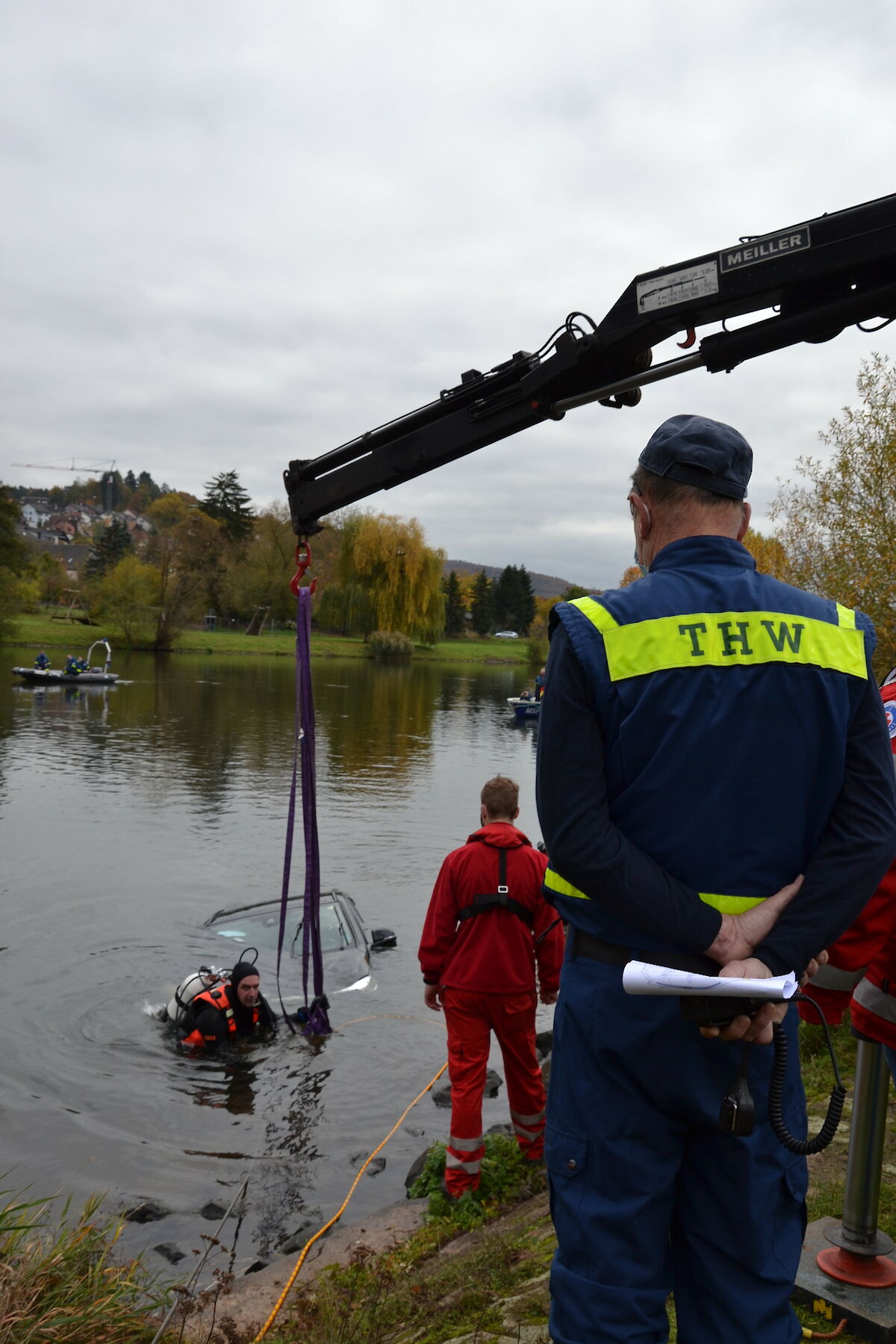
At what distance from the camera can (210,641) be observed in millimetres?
80188

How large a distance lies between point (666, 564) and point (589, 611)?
0.90 ft

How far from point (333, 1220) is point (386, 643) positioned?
75268mm

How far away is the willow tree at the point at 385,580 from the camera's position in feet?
255

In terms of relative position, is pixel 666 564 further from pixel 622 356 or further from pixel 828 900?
pixel 622 356

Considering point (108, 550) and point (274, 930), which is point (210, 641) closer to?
point (108, 550)

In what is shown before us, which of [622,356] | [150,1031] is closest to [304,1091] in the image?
[150,1031]

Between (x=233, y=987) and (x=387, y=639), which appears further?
(x=387, y=639)

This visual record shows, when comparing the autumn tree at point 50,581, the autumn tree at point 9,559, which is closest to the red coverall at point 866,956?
the autumn tree at point 9,559

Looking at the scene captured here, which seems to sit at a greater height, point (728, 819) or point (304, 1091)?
point (728, 819)

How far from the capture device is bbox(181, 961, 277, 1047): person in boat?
9703 mm

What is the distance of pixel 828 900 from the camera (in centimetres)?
225

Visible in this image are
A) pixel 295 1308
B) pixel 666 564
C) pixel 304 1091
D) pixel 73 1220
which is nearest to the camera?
pixel 666 564

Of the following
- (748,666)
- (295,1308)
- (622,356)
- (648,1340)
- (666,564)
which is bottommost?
(295,1308)

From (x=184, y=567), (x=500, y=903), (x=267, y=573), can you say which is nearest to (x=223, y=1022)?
(x=500, y=903)
